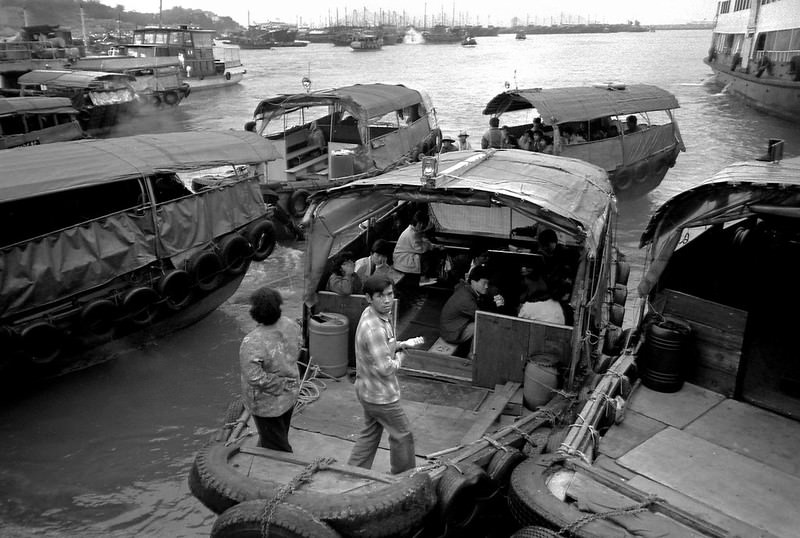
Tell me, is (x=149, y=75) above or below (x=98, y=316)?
above

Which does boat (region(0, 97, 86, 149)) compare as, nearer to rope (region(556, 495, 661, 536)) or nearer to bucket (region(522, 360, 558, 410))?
bucket (region(522, 360, 558, 410))

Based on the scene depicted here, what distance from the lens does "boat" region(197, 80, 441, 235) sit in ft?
44.0

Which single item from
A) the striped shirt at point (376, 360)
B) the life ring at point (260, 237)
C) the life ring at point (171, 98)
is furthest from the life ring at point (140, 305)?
the life ring at point (171, 98)

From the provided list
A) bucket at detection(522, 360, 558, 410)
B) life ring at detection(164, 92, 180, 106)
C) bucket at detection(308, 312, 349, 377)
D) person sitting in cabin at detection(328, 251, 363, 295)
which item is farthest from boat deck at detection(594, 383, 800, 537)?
life ring at detection(164, 92, 180, 106)

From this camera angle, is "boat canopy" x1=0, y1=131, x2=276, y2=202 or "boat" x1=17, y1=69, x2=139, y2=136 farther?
"boat" x1=17, y1=69, x2=139, y2=136

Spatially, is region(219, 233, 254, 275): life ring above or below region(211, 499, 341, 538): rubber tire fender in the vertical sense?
below

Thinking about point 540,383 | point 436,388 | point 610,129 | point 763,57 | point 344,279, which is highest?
point 763,57

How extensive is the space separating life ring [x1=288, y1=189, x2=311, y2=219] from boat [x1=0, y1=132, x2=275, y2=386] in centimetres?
275

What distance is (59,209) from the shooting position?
30.2 ft

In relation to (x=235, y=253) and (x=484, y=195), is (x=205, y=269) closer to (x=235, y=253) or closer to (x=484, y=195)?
(x=235, y=253)

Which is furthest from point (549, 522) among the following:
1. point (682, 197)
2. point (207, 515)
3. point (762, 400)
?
point (207, 515)

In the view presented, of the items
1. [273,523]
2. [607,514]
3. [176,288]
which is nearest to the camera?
[273,523]

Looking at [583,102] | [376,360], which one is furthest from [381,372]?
[583,102]

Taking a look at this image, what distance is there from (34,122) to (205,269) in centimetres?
1265
